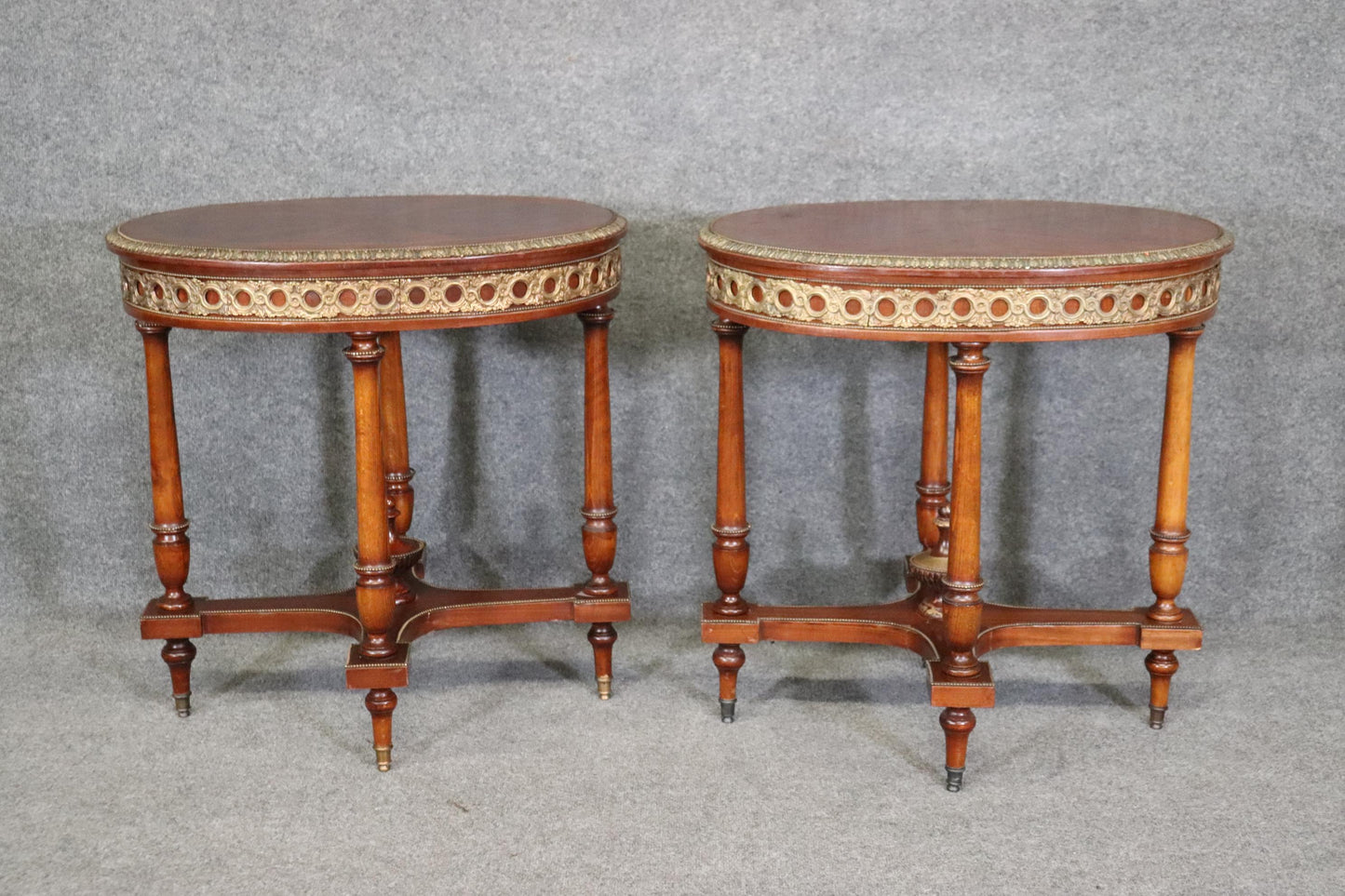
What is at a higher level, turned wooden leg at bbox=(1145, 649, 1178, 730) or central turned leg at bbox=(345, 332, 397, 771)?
central turned leg at bbox=(345, 332, 397, 771)

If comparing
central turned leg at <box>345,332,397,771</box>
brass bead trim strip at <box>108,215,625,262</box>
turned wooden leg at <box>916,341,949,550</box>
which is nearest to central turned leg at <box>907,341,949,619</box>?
turned wooden leg at <box>916,341,949,550</box>

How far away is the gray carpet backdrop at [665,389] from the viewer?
2717 millimetres

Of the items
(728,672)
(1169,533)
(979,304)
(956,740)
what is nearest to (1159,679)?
(1169,533)

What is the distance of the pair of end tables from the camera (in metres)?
2.19

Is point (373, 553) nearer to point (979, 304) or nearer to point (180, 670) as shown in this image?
point (180, 670)

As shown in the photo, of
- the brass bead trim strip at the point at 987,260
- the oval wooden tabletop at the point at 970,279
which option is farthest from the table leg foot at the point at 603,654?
the brass bead trim strip at the point at 987,260

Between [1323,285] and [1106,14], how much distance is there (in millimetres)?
663

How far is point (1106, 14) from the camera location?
285cm

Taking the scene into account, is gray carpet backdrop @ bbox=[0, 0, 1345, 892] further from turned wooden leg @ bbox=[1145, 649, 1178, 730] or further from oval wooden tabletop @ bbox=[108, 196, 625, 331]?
oval wooden tabletop @ bbox=[108, 196, 625, 331]

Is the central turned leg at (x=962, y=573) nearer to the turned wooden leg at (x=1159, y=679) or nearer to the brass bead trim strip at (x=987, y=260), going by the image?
the brass bead trim strip at (x=987, y=260)

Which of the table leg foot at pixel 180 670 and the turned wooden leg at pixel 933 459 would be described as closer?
the table leg foot at pixel 180 670

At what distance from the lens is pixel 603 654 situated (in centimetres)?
275

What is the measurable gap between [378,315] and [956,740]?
108 cm

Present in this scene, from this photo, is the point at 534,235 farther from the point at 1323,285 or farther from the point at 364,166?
the point at 1323,285
